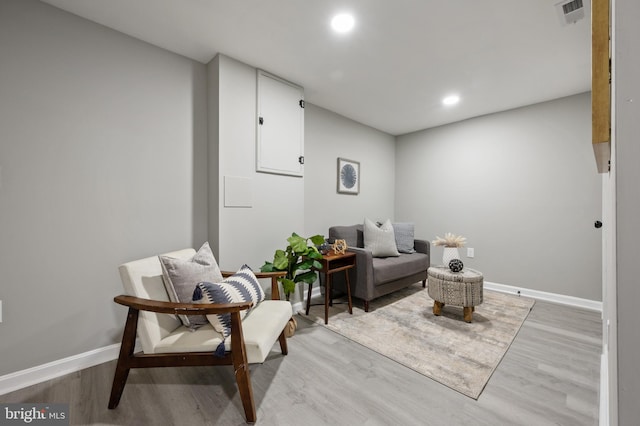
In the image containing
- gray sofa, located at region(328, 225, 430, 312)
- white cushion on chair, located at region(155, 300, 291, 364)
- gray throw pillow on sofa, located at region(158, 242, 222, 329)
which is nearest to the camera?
white cushion on chair, located at region(155, 300, 291, 364)

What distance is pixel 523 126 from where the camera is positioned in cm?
335

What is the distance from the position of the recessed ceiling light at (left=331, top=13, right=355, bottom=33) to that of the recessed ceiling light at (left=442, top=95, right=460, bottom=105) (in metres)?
1.78

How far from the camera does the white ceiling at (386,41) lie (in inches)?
69.3

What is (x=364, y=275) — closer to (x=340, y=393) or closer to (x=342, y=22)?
(x=340, y=393)

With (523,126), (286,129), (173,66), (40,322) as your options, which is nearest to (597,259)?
(523,126)

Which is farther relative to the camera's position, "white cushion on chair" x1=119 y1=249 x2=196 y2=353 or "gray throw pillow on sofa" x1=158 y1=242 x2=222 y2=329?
"gray throw pillow on sofa" x1=158 y1=242 x2=222 y2=329

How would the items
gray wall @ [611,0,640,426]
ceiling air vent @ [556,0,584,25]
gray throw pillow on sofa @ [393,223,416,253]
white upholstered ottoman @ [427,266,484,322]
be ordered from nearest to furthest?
gray wall @ [611,0,640,426] < ceiling air vent @ [556,0,584,25] < white upholstered ottoman @ [427,266,484,322] < gray throw pillow on sofa @ [393,223,416,253]

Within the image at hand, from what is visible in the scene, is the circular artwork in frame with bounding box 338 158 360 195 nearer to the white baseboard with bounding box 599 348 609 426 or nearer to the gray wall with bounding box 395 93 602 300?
the gray wall with bounding box 395 93 602 300

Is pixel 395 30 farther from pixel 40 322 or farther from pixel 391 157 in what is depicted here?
pixel 40 322

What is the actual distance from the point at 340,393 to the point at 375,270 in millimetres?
1401

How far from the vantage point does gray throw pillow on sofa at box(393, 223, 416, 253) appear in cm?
359

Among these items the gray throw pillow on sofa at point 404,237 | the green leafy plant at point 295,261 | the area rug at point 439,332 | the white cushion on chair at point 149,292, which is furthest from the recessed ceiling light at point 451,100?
the white cushion on chair at point 149,292

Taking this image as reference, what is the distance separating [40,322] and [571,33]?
433cm

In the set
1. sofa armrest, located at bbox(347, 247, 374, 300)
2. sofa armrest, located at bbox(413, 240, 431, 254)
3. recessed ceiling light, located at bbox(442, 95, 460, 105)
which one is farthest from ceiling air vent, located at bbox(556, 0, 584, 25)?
sofa armrest, located at bbox(413, 240, 431, 254)
